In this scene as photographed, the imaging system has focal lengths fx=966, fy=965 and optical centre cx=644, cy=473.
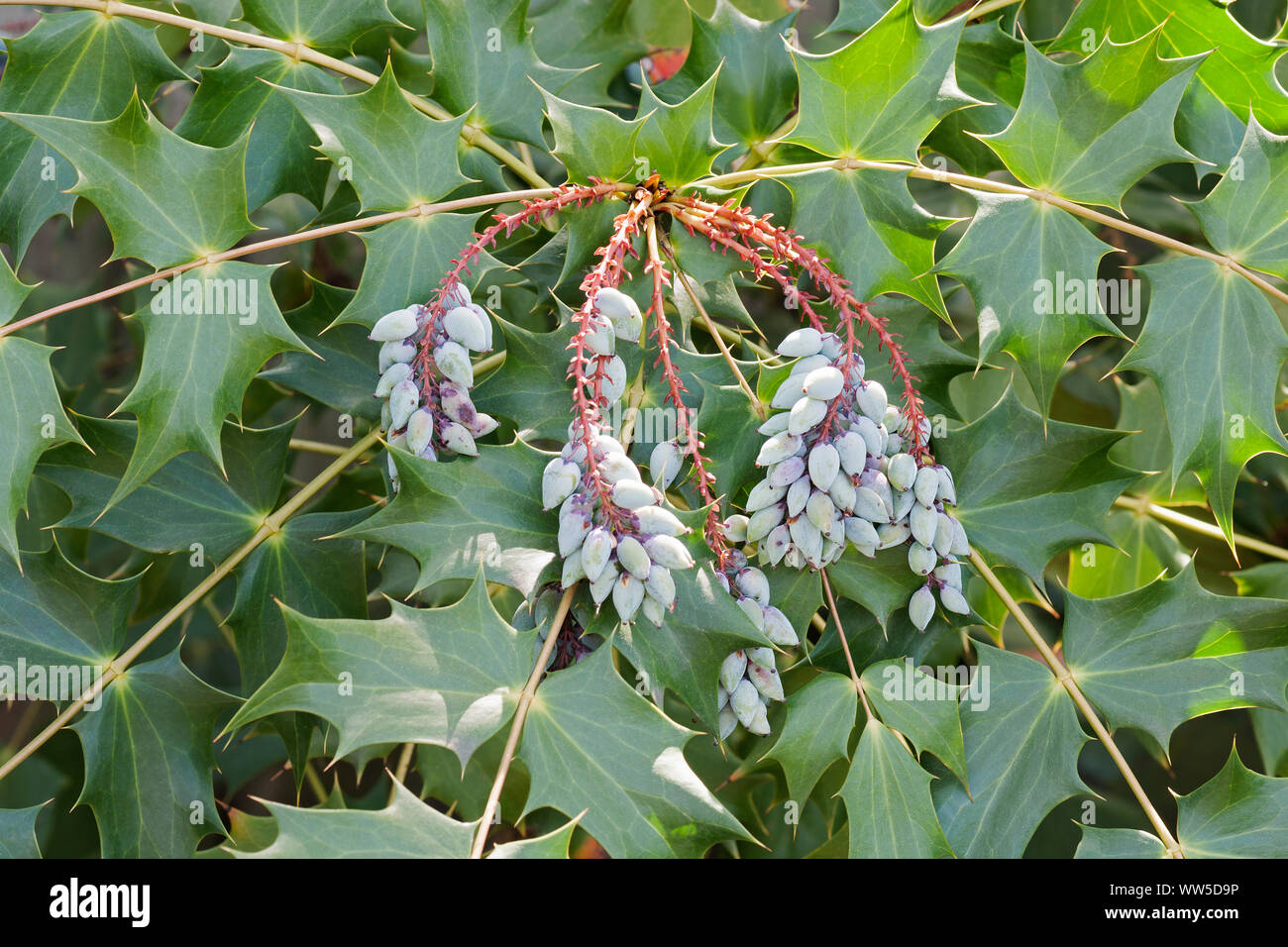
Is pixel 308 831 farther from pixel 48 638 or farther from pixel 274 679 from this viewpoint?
pixel 48 638

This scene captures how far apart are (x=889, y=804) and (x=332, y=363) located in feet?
2.00

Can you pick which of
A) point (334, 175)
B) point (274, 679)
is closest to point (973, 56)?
point (334, 175)

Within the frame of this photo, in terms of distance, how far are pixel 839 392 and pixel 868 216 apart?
0.21 metres

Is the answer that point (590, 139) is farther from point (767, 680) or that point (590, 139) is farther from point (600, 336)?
point (767, 680)

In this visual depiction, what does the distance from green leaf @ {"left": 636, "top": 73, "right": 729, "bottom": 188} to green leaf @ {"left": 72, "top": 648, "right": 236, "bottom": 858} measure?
1.85 ft

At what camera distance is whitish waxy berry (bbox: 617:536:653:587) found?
611 mm

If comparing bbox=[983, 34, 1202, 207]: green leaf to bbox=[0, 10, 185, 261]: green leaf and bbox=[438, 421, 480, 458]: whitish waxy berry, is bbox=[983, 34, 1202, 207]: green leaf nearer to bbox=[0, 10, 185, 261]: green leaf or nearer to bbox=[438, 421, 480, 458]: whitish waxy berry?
bbox=[438, 421, 480, 458]: whitish waxy berry

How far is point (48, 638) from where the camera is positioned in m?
0.83

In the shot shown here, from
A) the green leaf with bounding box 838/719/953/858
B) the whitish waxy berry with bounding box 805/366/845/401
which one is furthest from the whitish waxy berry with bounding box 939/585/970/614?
the whitish waxy berry with bounding box 805/366/845/401

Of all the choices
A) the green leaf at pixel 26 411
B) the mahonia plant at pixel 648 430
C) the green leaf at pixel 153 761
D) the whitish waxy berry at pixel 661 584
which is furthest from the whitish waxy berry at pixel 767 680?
the green leaf at pixel 26 411

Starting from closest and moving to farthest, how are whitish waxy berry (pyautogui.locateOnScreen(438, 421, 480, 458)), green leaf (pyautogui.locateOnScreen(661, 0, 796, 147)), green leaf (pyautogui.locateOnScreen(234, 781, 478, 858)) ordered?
green leaf (pyautogui.locateOnScreen(234, 781, 478, 858)) < whitish waxy berry (pyautogui.locateOnScreen(438, 421, 480, 458)) < green leaf (pyautogui.locateOnScreen(661, 0, 796, 147))

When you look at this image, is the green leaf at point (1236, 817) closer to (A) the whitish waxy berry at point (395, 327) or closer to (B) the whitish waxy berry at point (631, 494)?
(B) the whitish waxy berry at point (631, 494)

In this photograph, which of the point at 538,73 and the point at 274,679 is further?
the point at 538,73

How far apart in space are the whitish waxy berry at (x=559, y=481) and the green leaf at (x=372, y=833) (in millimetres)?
206
